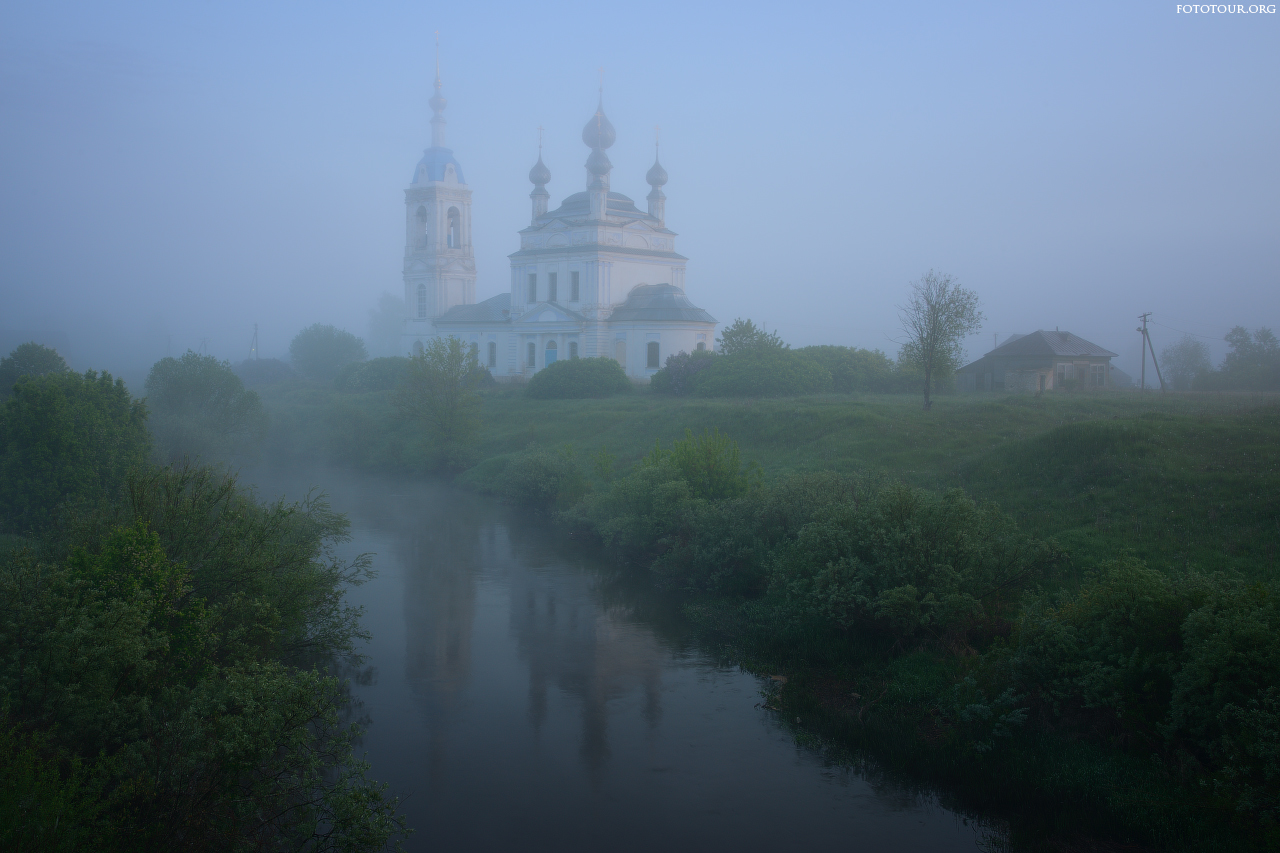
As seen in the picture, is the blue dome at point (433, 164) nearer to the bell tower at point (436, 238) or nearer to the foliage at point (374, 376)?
the bell tower at point (436, 238)

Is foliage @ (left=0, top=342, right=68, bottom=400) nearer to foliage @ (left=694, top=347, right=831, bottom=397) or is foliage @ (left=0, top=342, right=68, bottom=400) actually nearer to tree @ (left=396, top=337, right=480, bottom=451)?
tree @ (left=396, top=337, right=480, bottom=451)

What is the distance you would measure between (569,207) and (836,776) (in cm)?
4060

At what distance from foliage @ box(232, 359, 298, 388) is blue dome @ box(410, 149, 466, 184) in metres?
15.8

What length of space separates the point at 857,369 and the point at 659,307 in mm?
11328

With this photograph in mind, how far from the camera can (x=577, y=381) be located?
35375mm

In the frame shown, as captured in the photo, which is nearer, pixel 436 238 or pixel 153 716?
pixel 153 716

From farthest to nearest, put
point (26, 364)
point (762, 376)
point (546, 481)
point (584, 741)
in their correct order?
1. point (762, 376)
2. point (26, 364)
3. point (546, 481)
4. point (584, 741)

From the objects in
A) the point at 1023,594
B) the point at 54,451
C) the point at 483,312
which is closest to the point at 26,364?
the point at 54,451

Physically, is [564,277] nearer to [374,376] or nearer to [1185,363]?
[374,376]

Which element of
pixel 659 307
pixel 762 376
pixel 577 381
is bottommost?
pixel 577 381

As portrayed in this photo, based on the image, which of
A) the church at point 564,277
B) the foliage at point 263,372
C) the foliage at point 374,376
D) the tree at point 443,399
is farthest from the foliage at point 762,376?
the foliage at point 263,372

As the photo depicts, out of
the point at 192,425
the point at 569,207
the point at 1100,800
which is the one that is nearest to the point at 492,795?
the point at 1100,800

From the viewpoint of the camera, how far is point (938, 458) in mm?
19406

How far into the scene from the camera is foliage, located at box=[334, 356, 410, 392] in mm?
42156
